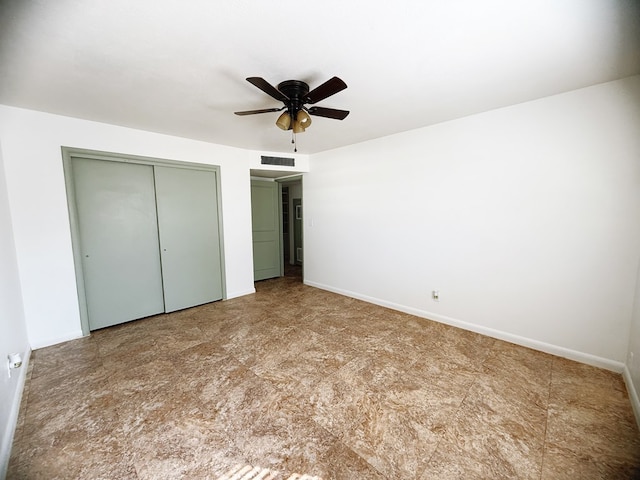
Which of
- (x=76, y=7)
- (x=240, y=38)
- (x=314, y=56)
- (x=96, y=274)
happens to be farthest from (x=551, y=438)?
(x=96, y=274)

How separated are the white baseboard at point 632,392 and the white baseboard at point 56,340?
5.08 metres

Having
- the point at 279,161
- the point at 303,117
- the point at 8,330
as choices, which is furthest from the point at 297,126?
the point at 8,330

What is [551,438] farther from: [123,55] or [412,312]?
[123,55]

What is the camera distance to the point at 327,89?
1809 mm

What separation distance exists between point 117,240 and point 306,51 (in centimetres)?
316

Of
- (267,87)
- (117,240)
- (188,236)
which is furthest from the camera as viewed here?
(188,236)

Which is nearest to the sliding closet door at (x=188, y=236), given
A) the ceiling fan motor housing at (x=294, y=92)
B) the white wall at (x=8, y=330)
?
the white wall at (x=8, y=330)

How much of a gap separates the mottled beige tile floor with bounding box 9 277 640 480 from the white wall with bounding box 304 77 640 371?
1.42 feet

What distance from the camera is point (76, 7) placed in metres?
1.31

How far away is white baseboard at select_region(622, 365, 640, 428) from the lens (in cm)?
173

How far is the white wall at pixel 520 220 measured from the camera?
2.17 m

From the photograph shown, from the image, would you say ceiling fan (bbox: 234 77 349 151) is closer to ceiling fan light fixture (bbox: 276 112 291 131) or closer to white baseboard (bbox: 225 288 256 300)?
ceiling fan light fixture (bbox: 276 112 291 131)

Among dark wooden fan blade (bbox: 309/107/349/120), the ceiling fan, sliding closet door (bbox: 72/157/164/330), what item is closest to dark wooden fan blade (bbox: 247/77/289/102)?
the ceiling fan

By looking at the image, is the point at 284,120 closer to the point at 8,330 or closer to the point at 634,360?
the point at 8,330
